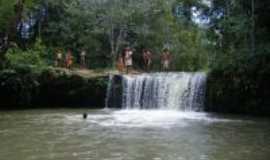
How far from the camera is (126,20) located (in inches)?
1072

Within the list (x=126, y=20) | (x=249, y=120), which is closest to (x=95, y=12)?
(x=126, y=20)

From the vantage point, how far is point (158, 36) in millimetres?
28953

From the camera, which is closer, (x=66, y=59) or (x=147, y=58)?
(x=66, y=59)

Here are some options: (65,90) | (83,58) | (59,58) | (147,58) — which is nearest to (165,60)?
(147,58)

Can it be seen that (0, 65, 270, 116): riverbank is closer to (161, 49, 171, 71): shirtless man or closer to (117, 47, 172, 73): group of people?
(117, 47, 172, 73): group of people

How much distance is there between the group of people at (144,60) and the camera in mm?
24516

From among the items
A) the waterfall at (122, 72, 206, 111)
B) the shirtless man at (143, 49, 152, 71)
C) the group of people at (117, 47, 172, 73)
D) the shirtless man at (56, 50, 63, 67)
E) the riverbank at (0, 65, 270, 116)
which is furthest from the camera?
the shirtless man at (143, 49, 152, 71)

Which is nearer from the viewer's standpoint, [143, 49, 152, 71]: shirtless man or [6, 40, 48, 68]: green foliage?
[6, 40, 48, 68]: green foliage

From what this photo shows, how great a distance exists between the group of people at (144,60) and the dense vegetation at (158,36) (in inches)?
23.1

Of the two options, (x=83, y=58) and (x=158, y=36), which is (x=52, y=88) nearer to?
(x=83, y=58)

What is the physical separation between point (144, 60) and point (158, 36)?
1.70 m

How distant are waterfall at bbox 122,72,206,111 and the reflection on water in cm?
304

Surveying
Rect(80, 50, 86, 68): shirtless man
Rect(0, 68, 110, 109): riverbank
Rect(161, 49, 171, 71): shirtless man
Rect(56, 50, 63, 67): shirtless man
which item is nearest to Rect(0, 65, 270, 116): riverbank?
Rect(0, 68, 110, 109): riverbank

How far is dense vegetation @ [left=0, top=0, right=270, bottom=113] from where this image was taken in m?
19.0
